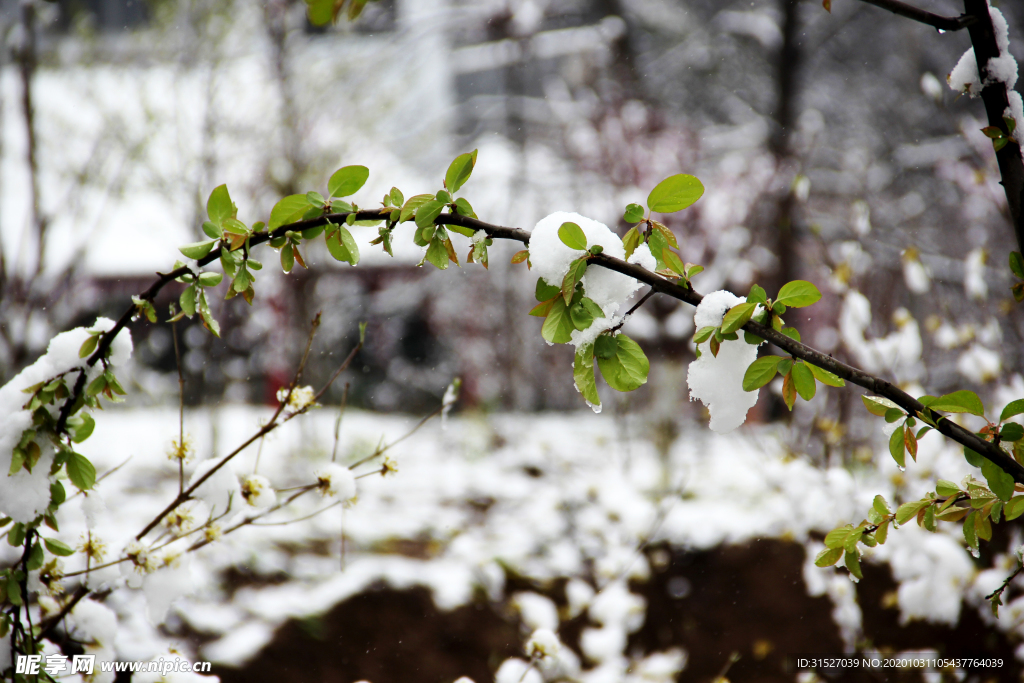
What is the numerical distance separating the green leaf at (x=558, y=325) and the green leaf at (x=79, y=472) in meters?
0.63

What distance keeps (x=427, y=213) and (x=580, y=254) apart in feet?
0.57

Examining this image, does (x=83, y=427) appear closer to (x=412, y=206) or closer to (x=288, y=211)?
(x=288, y=211)

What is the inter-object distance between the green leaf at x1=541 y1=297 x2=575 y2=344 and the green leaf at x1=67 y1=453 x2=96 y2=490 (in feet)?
2.08

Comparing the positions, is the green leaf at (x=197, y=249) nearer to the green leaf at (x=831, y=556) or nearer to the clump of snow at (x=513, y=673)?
the green leaf at (x=831, y=556)

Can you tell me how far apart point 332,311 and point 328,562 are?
3.02 meters

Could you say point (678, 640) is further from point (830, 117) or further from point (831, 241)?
point (830, 117)

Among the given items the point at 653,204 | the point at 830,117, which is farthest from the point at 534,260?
the point at 830,117

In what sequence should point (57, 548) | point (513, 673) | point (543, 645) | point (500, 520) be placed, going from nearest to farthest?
point (57, 548) < point (543, 645) < point (513, 673) < point (500, 520)

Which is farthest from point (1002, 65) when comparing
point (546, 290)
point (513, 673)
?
point (513, 673)

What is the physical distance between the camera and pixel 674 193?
23.5 inches

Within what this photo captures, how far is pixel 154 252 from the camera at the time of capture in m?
5.08

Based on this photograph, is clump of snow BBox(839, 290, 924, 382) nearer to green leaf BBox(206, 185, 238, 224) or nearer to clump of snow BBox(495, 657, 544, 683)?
clump of snow BBox(495, 657, 544, 683)

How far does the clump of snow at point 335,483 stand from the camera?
102 cm

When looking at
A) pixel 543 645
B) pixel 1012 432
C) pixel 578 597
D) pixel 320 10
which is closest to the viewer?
pixel 320 10
